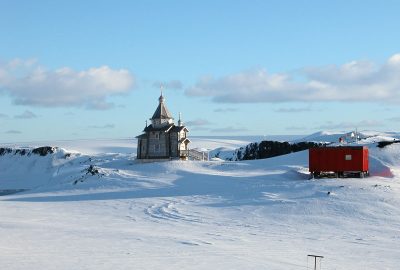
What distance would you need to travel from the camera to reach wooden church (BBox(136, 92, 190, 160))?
59.3 metres

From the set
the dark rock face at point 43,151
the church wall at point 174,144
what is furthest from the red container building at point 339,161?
the dark rock face at point 43,151

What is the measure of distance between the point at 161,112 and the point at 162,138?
2702 millimetres

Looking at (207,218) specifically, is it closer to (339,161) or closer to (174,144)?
(339,161)

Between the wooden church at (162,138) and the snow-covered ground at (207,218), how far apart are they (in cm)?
411

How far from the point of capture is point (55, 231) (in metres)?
27.6

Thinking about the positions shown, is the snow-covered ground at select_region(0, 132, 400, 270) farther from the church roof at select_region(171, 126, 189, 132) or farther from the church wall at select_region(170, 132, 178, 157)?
the church roof at select_region(171, 126, 189, 132)

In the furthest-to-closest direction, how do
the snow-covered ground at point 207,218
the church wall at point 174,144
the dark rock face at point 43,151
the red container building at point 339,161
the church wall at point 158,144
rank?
the dark rock face at point 43,151
the church wall at point 158,144
the church wall at point 174,144
the red container building at point 339,161
the snow-covered ground at point 207,218

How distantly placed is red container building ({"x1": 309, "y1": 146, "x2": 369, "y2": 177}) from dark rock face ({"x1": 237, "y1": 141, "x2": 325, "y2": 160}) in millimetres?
33700

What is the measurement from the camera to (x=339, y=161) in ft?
148

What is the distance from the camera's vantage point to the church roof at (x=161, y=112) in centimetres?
6031

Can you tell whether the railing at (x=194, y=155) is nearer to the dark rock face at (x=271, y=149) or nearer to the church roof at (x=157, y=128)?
the church roof at (x=157, y=128)

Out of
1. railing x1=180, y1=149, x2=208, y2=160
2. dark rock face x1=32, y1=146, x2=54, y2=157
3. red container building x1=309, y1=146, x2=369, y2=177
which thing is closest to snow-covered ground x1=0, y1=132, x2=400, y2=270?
red container building x1=309, y1=146, x2=369, y2=177

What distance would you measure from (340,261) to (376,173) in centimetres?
2815

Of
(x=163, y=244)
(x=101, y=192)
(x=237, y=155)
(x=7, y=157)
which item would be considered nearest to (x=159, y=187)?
(x=101, y=192)
